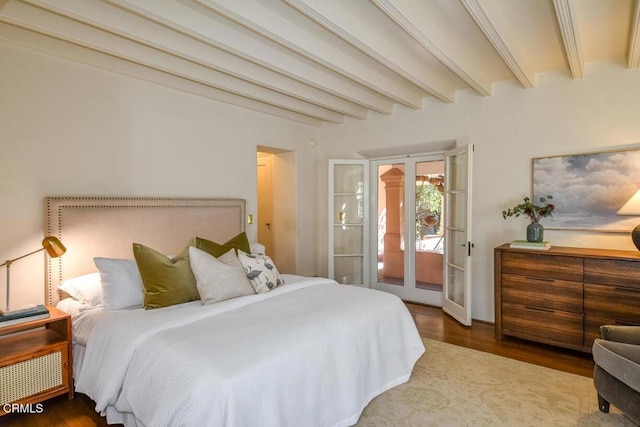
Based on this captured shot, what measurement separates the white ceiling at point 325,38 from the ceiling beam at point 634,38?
17 millimetres

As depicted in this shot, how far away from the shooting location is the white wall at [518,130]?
3.19m

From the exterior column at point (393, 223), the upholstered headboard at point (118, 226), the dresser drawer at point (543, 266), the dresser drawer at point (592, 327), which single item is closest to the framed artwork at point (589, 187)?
the dresser drawer at point (543, 266)

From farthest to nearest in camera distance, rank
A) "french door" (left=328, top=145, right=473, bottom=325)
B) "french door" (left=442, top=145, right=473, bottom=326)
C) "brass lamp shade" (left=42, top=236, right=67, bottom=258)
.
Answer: "french door" (left=328, top=145, right=473, bottom=325)
"french door" (left=442, top=145, right=473, bottom=326)
"brass lamp shade" (left=42, top=236, right=67, bottom=258)

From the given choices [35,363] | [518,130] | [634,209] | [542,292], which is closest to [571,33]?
[518,130]

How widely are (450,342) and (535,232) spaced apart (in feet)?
4.38

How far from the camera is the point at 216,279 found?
102 inches

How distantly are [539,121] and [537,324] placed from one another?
1997 millimetres

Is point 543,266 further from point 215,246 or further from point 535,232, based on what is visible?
point 215,246

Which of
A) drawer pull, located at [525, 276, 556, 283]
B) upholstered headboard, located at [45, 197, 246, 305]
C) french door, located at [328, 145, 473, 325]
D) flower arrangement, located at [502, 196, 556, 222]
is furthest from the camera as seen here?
french door, located at [328, 145, 473, 325]

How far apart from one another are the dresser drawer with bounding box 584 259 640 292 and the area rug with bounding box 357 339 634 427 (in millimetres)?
816

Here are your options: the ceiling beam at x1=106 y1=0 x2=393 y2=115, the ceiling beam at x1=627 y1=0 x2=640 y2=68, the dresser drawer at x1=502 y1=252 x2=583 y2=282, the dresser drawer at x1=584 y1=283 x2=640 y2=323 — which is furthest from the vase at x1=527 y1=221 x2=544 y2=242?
the ceiling beam at x1=106 y1=0 x2=393 y2=115

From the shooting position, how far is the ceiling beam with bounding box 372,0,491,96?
2180mm

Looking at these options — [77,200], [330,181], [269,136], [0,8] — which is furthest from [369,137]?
[0,8]

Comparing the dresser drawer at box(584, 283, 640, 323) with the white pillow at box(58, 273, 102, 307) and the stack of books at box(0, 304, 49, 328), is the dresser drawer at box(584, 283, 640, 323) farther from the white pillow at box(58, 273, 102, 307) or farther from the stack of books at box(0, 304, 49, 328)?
the stack of books at box(0, 304, 49, 328)
